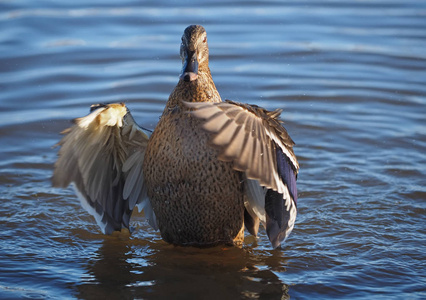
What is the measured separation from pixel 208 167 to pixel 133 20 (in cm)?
689

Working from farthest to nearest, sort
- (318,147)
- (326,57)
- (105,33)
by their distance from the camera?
1. (105,33)
2. (326,57)
3. (318,147)

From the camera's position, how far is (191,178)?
5.31 m

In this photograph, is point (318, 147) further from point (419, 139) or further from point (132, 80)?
point (132, 80)

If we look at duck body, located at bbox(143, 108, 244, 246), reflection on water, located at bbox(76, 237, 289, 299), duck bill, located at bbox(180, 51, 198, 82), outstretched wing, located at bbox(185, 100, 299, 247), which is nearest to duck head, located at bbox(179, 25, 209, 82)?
duck bill, located at bbox(180, 51, 198, 82)

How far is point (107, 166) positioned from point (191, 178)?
863 millimetres

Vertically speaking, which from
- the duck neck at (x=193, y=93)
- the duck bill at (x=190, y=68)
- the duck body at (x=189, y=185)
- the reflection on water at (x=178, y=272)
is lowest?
the reflection on water at (x=178, y=272)

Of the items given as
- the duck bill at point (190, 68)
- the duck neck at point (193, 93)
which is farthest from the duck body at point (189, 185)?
the duck bill at point (190, 68)

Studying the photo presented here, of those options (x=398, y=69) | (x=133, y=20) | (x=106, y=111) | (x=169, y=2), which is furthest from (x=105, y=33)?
(x=106, y=111)

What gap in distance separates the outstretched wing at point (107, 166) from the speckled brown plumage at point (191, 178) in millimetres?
282

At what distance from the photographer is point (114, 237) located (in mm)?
6199

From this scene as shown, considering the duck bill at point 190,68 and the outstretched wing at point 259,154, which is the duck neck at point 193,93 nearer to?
the duck bill at point 190,68

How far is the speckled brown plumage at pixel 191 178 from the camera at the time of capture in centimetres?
528

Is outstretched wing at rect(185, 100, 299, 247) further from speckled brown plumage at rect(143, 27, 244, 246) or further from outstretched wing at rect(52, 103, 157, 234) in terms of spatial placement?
outstretched wing at rect(52, 103, 157, 234)

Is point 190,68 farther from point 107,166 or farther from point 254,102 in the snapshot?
point 254,102
